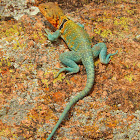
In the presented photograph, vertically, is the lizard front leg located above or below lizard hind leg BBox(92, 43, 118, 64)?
above

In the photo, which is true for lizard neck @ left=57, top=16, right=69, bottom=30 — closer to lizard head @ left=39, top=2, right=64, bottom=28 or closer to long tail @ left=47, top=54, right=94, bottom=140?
lizard head @ left=39, top=2, right=64, bottom=28

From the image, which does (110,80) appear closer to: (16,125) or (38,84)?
(38,84)

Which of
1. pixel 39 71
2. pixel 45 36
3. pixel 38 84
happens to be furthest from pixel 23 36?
pixel 38 84

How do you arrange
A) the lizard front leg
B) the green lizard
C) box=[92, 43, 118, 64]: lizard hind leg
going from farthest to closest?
the lizard front leg
box=[92, 43, 118, 64]: lizard hind leg
the green lizard

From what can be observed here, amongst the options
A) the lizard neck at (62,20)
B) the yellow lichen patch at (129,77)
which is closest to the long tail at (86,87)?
the yellow lichen patch at (129,77)

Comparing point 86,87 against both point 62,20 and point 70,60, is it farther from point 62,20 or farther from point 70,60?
point 62,20

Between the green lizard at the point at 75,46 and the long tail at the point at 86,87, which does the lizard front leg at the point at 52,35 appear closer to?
the green lizard at the point at 75,46

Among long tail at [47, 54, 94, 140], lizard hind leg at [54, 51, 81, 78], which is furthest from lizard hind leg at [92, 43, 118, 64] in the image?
lizard hind leg at [54, 51, 81, 78]

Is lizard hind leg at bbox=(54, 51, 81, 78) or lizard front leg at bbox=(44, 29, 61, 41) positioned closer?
lizard hind leg at bbox=(54, 51, 81, 78)
